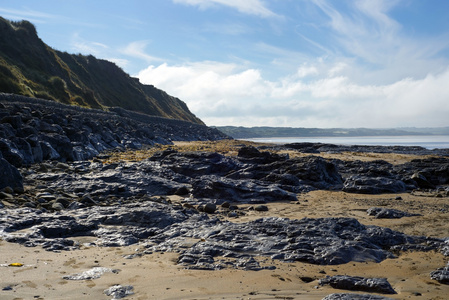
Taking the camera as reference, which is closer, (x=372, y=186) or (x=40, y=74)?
(x=372, y=186)

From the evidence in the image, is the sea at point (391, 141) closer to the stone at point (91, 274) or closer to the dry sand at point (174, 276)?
the dry sand at point (174, 276)

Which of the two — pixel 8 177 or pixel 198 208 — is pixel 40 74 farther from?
pixel 198 208

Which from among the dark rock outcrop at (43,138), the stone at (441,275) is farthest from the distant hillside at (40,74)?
the stone at (441,275)

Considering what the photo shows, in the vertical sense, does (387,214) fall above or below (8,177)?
below

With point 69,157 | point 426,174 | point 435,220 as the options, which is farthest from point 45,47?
point 435,220

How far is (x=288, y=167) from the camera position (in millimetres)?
17328

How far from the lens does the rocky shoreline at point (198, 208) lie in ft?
22.3

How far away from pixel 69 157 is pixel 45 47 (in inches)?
1988

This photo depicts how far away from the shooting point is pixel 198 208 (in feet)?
36.0

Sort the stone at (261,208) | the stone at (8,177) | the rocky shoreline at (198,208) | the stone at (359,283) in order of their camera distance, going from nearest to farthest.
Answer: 1. the stone at (359,283)
2. the rocky shoreline at (198,208)
3. the stone at (8,177)
4. the stone at (261,208)

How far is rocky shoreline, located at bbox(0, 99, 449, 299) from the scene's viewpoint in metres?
6.80

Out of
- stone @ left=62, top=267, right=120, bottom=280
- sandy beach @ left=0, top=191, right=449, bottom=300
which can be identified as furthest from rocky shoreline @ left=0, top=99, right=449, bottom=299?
stone @ left=62, top=267, right=120, bottom=280

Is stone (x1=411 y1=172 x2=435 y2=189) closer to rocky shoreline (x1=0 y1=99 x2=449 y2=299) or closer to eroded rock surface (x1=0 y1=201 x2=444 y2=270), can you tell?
rocky shoreline (x1=0 y1=99 x2=449 y2=299)

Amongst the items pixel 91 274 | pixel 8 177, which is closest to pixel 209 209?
pixel 91 274
